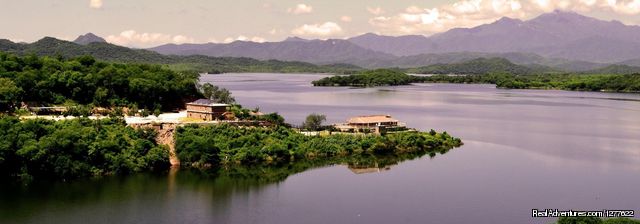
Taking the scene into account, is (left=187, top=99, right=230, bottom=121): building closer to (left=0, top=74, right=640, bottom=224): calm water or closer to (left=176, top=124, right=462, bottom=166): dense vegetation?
(left=176, top=124, right=462, bottom=166): dense vegetation

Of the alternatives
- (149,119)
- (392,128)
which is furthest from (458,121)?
(149,119)

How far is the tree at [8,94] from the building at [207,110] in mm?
9661

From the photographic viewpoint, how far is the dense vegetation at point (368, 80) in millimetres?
118756

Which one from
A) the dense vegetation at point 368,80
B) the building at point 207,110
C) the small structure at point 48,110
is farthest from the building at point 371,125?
the dense vegetation at point 368,80

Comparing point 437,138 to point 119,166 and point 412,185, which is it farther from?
point 119,166

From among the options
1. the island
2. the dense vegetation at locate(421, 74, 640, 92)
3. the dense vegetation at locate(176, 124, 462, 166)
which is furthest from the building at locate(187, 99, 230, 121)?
the dense vegetation at locate(421, 74, 640, 92)

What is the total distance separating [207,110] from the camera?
3869 centimetres

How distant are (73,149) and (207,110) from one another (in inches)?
356

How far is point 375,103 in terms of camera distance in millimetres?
74000

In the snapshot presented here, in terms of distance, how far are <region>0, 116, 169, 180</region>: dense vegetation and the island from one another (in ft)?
0.15

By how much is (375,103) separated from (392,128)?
3051cm

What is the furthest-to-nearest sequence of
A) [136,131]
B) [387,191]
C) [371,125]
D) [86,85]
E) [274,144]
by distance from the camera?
[371,125] → [86,85] → [274,144] → [136,131] → [387,191]

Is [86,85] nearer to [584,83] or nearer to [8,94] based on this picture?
[8,94]

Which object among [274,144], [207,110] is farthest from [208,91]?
[274,144]
